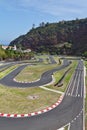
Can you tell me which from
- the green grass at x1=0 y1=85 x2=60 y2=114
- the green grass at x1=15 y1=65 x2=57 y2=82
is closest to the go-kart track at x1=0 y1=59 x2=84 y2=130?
the green grass at x1=0 y1=85 x2=60 y2=114

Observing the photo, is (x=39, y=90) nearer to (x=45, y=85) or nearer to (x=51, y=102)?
(x=45, y=85)

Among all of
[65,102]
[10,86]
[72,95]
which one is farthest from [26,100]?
[10,86]

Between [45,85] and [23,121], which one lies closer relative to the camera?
[23,121]

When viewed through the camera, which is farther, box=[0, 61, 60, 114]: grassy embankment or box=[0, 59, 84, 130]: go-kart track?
box=[0, 61, 60, 114]: grassy embankment

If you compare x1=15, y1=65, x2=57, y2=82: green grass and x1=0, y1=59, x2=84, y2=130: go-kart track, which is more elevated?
x1=15, y1=65, x2=57, y2=82: green grass

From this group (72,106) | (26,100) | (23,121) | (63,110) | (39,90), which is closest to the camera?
(23,121)

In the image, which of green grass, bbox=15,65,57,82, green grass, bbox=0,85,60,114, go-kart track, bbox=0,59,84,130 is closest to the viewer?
go-kart track, bbox=0,59,84,130

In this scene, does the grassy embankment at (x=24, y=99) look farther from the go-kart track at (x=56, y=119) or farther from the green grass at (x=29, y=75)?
the green grass at (x=29, y=75)

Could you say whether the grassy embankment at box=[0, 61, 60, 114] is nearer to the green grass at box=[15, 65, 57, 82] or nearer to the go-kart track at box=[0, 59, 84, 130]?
the go-kart track at box=[0, 59, 84, 130]

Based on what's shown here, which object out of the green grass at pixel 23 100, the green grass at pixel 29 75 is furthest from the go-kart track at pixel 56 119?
the green grass at pixel 29 75
